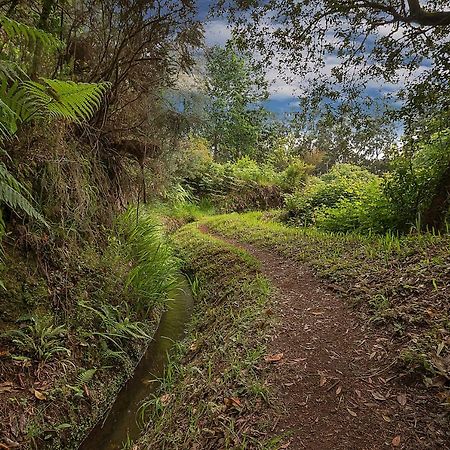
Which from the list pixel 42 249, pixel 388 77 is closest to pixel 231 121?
pixel 388 77

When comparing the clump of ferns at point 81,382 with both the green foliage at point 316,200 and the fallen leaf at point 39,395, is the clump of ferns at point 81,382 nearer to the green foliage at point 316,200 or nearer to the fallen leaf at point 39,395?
the fallen leaf at point 39,395

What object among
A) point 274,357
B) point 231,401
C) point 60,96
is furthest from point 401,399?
point 60,96

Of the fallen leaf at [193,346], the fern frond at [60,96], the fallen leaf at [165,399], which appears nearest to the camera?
the fern frond at [60,96]

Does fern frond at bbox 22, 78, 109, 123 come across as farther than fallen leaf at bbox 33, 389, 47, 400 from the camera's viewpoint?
Yes

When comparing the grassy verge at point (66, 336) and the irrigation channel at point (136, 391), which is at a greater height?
the grassy verge at point (66, 336)

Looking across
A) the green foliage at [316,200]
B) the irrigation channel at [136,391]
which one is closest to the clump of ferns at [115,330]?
the irrigation channel at [136,391]

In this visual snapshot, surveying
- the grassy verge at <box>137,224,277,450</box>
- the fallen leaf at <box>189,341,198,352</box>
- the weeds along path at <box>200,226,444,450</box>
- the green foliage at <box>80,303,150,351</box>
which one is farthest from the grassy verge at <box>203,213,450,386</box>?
the green foliage at <box>80,303,150,351</box>

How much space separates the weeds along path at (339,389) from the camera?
2047 millimetres

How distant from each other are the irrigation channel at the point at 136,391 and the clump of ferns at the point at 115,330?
292 mm

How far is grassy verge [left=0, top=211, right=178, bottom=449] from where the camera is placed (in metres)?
2.58

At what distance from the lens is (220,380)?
9.45 feet

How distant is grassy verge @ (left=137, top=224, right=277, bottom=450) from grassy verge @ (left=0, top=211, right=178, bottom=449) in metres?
0.54

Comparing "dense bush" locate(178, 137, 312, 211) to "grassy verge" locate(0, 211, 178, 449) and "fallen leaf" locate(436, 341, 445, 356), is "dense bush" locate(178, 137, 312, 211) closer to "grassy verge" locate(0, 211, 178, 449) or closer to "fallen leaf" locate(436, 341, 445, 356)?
"grassy verge" locate(0, 211, 178, 449)

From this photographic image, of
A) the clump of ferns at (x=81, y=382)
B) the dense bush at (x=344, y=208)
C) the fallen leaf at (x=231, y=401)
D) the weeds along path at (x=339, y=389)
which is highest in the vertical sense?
the dense bush at (x=344, y=208)
